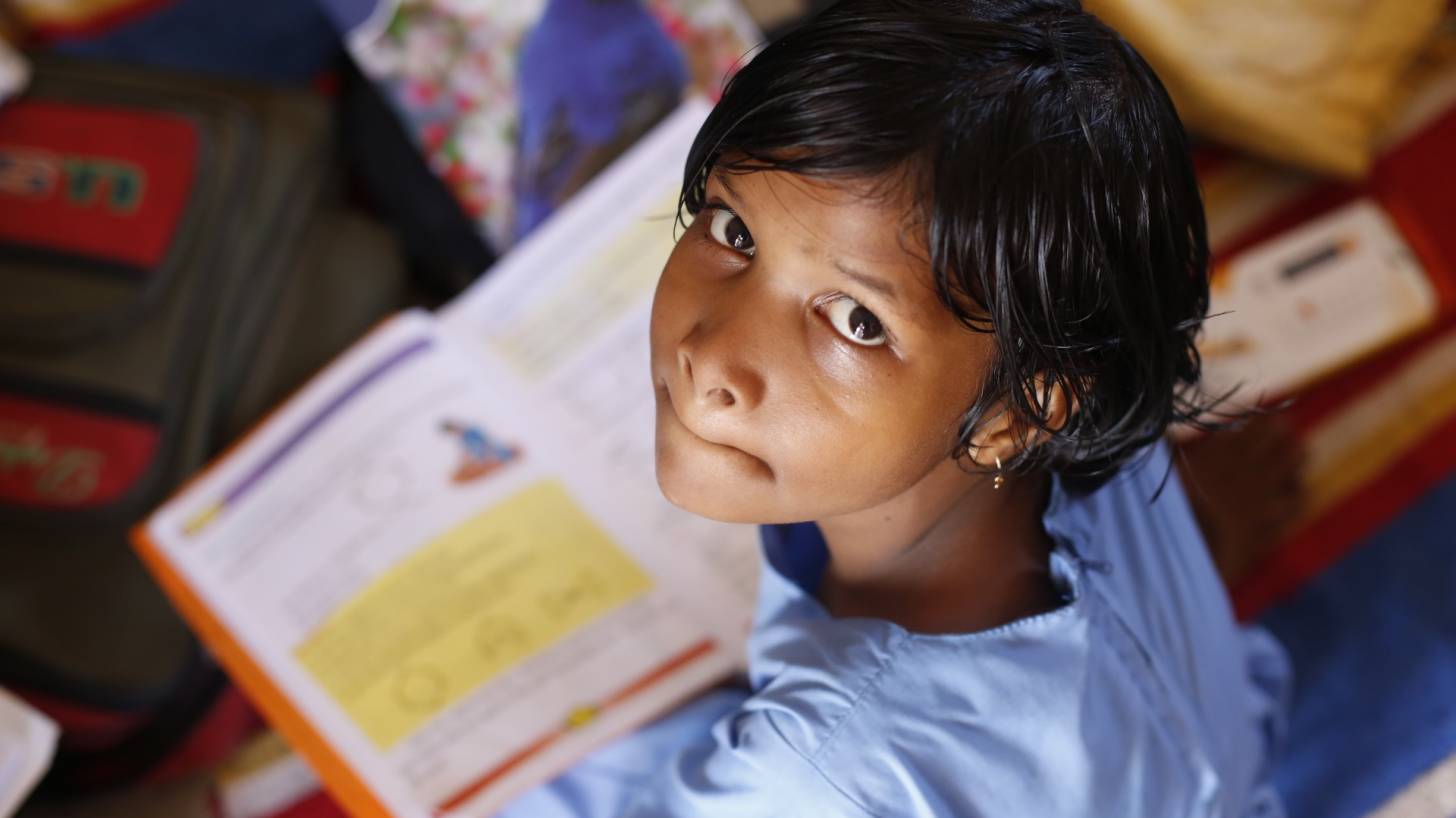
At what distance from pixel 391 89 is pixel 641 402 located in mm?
321

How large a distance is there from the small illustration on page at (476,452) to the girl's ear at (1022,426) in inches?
16.2

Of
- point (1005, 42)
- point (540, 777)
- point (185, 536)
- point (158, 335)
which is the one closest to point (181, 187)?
point (158, 335)

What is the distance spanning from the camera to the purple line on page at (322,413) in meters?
0.80

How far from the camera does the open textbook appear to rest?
0.75 meters

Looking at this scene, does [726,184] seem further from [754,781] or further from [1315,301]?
[1315,301]

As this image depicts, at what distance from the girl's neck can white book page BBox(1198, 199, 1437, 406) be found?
410 millimetres

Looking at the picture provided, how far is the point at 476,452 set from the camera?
0.83 metres

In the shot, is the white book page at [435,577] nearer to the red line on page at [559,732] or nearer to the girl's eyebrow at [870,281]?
the red line on page at [559,732]

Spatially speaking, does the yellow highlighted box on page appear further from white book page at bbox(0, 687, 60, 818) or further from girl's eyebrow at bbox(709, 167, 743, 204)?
girl's eyebrow at bbox(709, 167, 743, 204)

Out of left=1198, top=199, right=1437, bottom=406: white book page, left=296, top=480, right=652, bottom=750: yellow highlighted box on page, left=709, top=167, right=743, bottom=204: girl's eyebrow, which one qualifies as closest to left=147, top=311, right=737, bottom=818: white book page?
left=296, top=480, right=652, bottom=750: yellow highlighted box on page

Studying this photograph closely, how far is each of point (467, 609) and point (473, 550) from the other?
0.04 m

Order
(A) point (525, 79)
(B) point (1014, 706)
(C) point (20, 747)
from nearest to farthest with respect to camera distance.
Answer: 1. (B) point (1014, 706)
2. (C) point (20, 747)
3. (A) point (525, 79)

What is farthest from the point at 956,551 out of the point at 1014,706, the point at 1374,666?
the point at 1374,666

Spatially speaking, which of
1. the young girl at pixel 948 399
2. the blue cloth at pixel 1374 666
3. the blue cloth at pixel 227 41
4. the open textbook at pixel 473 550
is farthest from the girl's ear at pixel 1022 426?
the blue cloth at pixel 227 41
